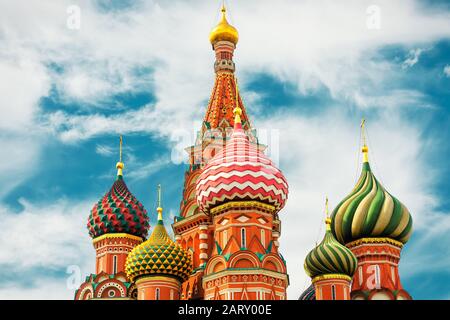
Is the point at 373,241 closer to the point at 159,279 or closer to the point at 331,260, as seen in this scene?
the point at 331,260

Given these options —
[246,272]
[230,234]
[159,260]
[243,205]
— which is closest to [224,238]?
[230,234]

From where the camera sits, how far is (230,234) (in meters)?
35.4

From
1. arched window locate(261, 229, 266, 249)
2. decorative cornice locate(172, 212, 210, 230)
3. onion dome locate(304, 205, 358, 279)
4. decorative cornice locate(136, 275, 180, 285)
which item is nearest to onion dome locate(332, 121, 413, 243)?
onion dome locate(304, 205, 358, 279)

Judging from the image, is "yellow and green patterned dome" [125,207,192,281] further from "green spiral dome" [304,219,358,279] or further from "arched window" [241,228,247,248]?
"green spiral dome" [304,219,358,279]

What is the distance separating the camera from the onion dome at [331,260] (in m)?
36.7

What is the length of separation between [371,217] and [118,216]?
11.0 meters

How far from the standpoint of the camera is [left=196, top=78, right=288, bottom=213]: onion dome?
116 ft

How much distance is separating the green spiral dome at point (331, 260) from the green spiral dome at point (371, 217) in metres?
2.65
